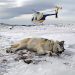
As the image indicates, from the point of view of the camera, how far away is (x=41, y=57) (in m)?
14.9

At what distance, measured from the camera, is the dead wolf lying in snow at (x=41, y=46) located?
15786 mm

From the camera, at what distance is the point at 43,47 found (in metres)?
16.1

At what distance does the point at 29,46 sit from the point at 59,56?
1954 mm

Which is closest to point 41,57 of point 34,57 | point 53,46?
point 34,57

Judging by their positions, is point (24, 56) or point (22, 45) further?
point (22, 45)

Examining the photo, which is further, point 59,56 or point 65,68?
point 59,56

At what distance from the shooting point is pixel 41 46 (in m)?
16.1

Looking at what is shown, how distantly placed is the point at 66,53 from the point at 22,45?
2380 millimetres

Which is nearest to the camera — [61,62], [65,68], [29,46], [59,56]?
[65,68]

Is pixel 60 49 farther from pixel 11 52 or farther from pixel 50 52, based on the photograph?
pixel 11 52

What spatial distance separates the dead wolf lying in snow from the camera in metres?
15.8

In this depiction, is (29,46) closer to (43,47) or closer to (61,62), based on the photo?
(43,47)

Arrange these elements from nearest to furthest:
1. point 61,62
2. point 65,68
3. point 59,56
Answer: point 65,68 → point 61,62 → point 59,56

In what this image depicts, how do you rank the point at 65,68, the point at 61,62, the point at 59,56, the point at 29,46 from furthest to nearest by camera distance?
the point at 29,46
the point at 59,56
the point at 61,62
the point at 65,68
